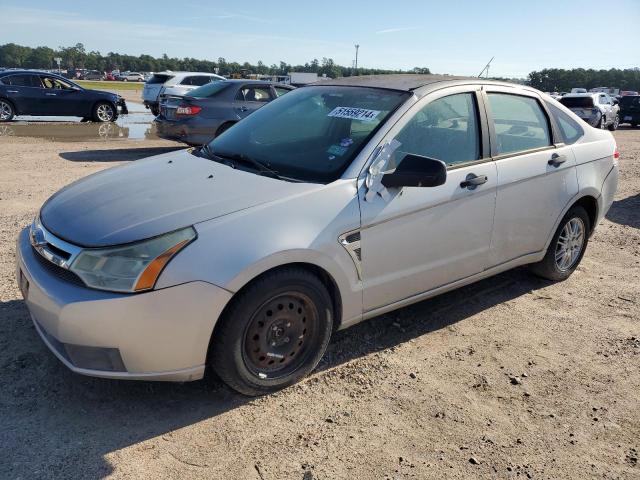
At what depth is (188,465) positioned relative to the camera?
2.54 m

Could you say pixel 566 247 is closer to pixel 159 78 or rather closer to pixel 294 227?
pixel 294 227

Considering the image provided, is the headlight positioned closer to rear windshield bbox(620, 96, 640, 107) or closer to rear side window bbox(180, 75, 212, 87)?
rear side window bbox(180, 75, 212, 87)

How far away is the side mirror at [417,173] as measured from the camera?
3.12 metres

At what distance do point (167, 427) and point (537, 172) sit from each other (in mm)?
3113

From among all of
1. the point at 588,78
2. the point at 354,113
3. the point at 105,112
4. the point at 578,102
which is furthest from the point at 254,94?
the point at 588,78

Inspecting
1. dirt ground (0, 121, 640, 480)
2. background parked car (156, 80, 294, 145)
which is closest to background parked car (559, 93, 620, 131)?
background parked car (156, 80, 294, 145)

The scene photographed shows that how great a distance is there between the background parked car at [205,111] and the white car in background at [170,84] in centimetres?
828

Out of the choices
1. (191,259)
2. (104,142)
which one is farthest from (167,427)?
(104,142)

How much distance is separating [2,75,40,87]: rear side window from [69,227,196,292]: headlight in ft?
50.3

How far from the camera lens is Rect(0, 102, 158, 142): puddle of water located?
13.6 m

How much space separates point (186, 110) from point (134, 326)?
847 cm

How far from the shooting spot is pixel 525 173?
4.07m

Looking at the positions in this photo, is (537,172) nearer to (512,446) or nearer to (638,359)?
(638,359)

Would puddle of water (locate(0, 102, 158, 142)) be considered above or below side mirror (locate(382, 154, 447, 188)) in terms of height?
below
